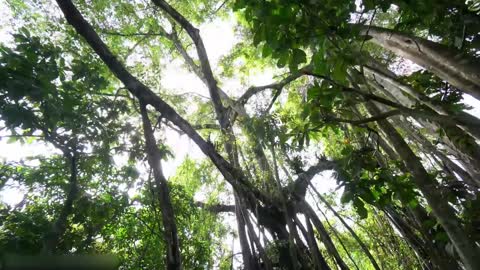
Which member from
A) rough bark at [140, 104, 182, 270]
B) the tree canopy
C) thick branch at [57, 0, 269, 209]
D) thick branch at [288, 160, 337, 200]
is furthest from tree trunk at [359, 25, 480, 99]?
rough bark at [140, 104, 182, 270]

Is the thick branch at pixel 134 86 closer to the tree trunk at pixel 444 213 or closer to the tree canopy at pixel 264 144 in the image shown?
the tree canopy at pixel 264 144

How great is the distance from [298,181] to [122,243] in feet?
8.60

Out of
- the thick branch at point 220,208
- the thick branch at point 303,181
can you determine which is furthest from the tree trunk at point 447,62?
the thick branch at point 220,208

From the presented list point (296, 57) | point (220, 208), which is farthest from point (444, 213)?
point (220, 208)

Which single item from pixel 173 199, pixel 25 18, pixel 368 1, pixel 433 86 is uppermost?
pixel 25 18

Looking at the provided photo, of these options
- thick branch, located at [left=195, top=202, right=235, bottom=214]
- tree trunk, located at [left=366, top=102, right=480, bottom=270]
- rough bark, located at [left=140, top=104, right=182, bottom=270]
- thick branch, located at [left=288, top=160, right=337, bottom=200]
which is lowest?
tree trunk, located at [left=366, top=102, right=480, bottom=270]

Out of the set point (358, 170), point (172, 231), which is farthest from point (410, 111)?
point (172, 231)

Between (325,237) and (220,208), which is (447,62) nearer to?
(325,237)

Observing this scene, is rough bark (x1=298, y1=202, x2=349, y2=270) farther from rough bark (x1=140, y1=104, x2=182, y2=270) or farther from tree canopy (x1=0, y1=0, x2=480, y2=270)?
rough bark (x1=140, y1=104, x2=182, y2=270)

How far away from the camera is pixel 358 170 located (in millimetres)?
1737

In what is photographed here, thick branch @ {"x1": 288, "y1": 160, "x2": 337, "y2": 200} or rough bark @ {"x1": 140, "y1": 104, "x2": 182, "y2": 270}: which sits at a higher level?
thick branch @ {"x1": 288, "y1": 160, "x2": 337, "y2": 200}

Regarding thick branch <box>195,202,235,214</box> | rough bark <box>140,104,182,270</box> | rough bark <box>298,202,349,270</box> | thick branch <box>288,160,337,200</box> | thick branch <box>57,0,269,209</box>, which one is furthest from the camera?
thick branch <box>195,202,235,214</box>

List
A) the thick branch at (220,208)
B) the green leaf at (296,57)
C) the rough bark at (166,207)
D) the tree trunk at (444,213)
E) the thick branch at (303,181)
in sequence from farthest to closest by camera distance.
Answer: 1. the thick branch at (220,208)
2. the thick branch at (303,181)
3. the rough bark at (166,207)
4. the tree trunk at (444,213)
5. the green leaf at (296,57)

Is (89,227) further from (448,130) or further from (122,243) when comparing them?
(448,130)
